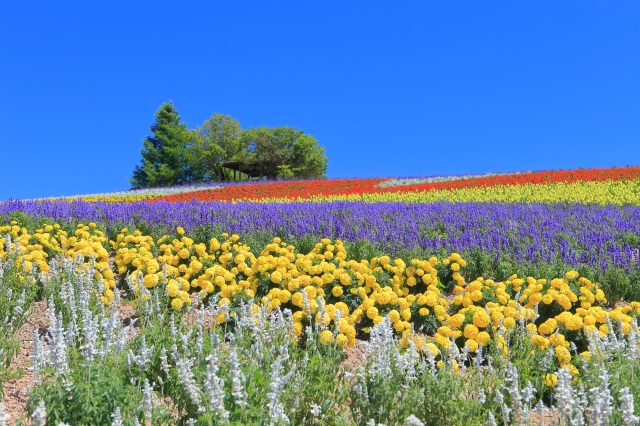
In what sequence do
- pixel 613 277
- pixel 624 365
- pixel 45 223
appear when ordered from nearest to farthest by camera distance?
1. pixel 624 365
2. pixel 613 277
3. pixel 45 223

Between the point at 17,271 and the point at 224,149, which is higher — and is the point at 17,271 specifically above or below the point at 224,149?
below

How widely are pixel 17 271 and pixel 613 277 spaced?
24.6 feet

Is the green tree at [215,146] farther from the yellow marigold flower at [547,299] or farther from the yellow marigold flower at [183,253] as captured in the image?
the yellow marigold flower at [547,299]

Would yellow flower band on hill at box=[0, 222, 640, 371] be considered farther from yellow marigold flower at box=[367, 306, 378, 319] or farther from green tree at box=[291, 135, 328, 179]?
green tree at box=[291, 135, 328, 179]

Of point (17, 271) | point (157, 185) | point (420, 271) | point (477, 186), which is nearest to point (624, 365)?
point (420, 271)

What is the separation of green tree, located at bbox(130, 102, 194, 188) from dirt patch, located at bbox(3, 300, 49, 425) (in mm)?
37666

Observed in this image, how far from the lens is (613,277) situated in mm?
7043

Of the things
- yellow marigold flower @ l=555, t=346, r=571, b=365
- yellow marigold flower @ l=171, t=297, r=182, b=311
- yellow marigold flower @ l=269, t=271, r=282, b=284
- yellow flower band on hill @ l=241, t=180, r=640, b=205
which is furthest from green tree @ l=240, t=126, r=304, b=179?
yellow marigold flower @ l=555, t=346, r=571, b=365

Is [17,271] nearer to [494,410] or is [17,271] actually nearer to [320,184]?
[494,410]

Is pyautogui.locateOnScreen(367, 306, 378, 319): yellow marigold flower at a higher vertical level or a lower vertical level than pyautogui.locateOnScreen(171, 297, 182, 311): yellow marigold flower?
lower

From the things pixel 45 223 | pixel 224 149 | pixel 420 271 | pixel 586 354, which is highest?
pixel 224 149

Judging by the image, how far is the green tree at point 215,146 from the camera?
48750mm

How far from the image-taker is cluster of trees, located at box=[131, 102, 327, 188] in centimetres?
4600

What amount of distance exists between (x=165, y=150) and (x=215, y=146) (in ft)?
19.0
